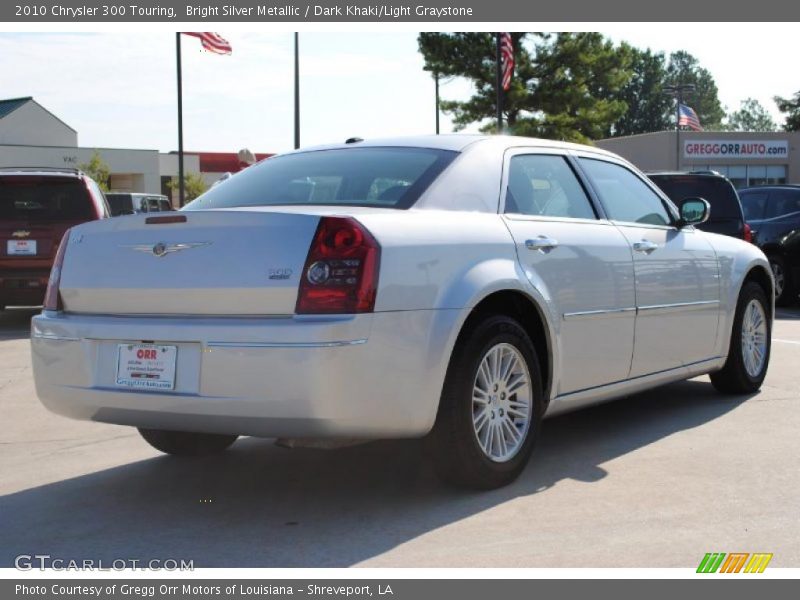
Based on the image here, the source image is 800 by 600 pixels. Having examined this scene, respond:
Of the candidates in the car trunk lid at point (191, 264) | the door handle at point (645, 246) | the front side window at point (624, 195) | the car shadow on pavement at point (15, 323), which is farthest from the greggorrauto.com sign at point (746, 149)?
the car trunk lid at point (191, 264)

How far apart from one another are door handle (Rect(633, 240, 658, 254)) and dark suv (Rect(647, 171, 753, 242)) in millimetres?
6212

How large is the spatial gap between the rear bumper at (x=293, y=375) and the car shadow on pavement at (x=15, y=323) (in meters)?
7.77

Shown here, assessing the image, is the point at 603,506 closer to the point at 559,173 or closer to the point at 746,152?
the point at 559,173

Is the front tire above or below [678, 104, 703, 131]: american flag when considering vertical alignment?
below

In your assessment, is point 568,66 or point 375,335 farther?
point 568,66

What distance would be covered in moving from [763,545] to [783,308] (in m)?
11.3

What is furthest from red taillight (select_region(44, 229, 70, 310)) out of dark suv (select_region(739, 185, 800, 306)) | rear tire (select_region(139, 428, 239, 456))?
dark suv (select_region(739, 185, 800, 306))

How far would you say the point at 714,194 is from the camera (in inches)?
484

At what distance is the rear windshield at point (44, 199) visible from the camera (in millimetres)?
12406

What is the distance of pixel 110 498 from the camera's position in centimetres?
474

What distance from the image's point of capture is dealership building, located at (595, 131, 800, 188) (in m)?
54.2

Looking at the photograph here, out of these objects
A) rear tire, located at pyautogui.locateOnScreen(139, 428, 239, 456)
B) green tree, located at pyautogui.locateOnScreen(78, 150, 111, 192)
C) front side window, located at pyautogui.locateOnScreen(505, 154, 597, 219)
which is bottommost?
rear tire, located at pyautogui.locateOnScreen(139, 428, 239, 456)

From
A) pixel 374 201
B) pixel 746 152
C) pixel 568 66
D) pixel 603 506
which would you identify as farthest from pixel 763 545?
pixel 746 152

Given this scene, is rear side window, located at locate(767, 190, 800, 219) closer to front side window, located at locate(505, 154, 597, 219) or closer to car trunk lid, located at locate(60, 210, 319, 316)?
front side window, located at locate(505, 154, 597, 219)
